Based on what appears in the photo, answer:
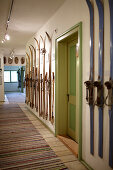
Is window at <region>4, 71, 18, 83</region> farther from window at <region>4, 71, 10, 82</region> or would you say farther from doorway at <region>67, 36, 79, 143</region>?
doorway at <region>67, 36, 79, 143</region>

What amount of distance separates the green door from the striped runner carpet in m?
0.58

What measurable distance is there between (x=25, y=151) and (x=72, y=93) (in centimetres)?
138

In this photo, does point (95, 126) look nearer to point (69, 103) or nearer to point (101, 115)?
point (101, 115)

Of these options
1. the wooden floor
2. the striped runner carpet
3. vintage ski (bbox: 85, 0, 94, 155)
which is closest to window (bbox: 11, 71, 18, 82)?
the striped runner carpet

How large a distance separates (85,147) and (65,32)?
1975 millimetres

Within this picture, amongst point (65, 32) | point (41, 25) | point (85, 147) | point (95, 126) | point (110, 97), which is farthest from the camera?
point (41, 25)

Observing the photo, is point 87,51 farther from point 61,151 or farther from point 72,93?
point 61,151

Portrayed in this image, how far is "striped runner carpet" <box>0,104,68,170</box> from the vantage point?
8.13ft

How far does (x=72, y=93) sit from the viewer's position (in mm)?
3391

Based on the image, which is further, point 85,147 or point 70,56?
point 70,56

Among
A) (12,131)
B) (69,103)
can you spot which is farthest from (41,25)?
(12,131)

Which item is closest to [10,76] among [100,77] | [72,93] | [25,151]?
[72,93]

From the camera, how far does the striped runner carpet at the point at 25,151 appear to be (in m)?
2.48

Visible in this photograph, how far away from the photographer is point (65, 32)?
3.08m
